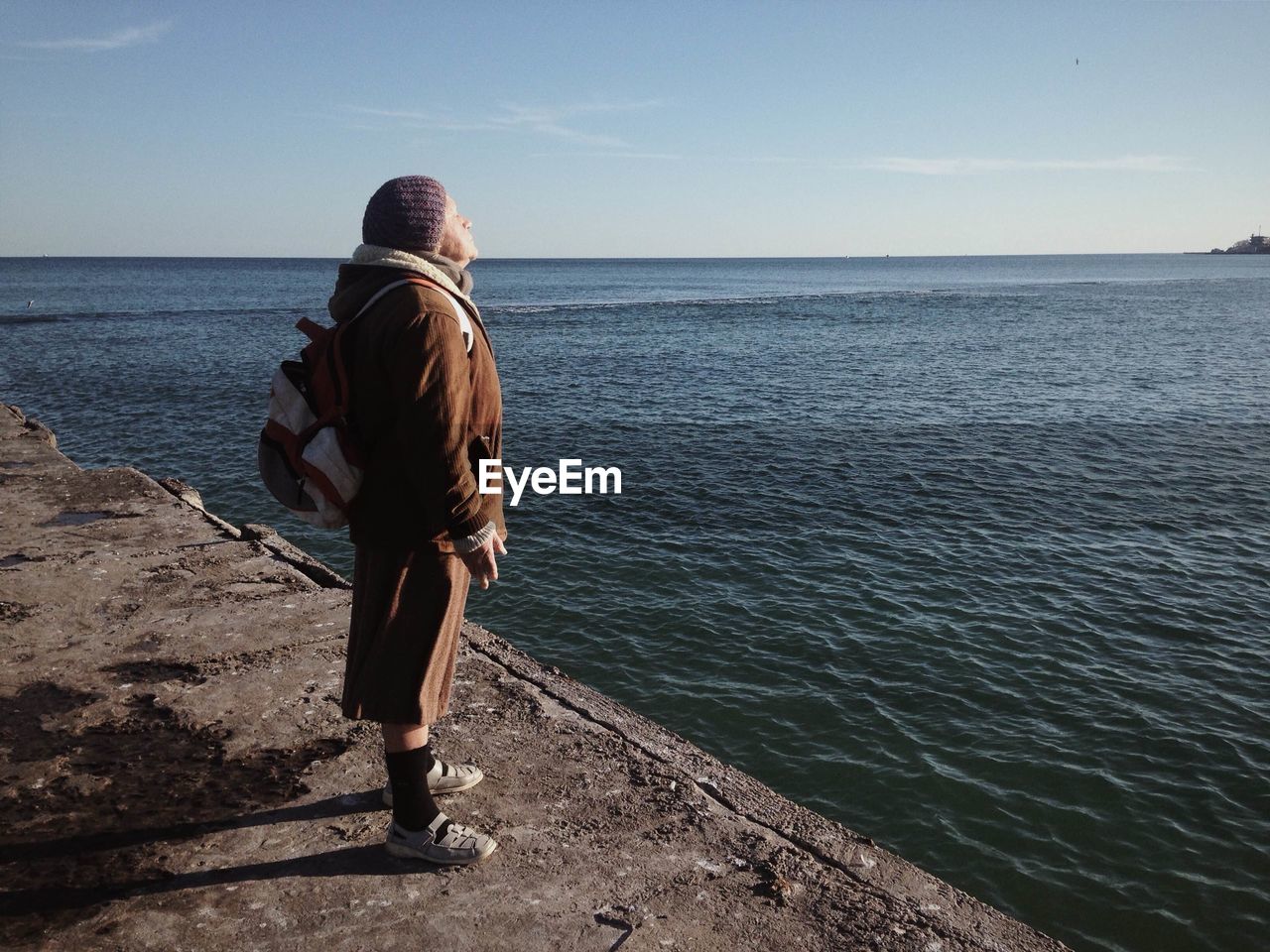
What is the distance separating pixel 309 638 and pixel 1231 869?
21.5 ft

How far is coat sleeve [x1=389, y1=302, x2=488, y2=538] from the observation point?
9.39 feet

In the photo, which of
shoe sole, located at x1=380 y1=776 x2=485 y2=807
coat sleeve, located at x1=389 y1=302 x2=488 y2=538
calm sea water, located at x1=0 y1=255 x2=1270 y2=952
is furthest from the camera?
calm sea water, located at x1=0 y1=255 x2=1270 y2=952

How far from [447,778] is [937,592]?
8.55 m

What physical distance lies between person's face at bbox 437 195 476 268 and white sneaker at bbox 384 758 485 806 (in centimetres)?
206

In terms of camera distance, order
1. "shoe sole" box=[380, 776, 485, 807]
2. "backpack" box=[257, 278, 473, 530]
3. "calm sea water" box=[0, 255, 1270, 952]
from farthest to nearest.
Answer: "calm sea water" box=[0, 255, 1270, 952], "shoe sole" box=[380, 776, 485, 807], "backpack" box=[257, 278, 473, 530]

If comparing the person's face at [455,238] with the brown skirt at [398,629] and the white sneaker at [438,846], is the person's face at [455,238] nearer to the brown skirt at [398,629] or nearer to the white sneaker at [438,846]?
the brown skirt at [398,629]

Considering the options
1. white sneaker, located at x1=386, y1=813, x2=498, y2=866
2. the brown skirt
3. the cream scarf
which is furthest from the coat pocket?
white sneaker, located at x1=386, y1=813, x2=498, y2=866

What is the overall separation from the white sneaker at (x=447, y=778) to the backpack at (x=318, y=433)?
128 cm

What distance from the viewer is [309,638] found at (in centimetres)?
538

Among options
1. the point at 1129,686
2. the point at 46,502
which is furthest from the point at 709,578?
the point at 46,502

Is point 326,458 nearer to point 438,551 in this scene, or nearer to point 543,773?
point 438,551

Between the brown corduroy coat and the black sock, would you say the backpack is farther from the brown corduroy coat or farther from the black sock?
the black sock

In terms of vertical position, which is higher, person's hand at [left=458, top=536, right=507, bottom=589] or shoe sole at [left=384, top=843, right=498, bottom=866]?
person's hand at [left=458, top=536, right=507, bottom=589]

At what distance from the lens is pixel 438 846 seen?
3330 millimetres
